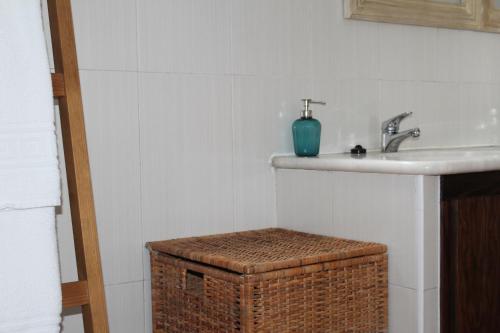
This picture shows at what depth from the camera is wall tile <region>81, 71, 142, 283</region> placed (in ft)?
5.21

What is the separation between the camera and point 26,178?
1.17 meters

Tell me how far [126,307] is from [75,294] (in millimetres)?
404

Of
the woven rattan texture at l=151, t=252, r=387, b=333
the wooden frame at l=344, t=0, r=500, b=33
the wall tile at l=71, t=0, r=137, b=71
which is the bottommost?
the woven rattan texture at l=151, t=252, r=387, b=333

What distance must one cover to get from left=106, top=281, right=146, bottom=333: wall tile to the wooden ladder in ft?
1.11

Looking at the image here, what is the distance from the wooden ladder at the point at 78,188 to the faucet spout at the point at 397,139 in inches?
40.1

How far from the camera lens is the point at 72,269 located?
1.56 metres

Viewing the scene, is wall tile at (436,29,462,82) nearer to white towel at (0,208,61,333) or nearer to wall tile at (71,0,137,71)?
wall tile at (71,0,137,71)

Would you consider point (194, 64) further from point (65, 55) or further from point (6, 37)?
point (6, 37)

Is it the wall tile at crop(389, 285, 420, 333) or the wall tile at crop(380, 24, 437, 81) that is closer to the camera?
the wall tile at crop(389, 285, 420, 333)

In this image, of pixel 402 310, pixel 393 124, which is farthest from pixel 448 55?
pixel 402 310

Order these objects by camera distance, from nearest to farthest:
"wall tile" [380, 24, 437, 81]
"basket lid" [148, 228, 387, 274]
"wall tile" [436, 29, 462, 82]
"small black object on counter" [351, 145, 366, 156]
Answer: "basket lid" [148, 228, 387, 274] → "small black object on counter" [351, 145, 366, 156] → "wall tile" [380, 24, 437, 81] → "wall tile" [436, 29, 462, 82]

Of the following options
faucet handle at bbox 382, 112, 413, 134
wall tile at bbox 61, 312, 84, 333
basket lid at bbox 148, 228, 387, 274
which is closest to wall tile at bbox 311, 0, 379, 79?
faucet handle at bbox 382, 112, 413, 134

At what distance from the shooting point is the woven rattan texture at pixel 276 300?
4.48ft

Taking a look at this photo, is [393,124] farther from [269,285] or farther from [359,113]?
[269,285]
